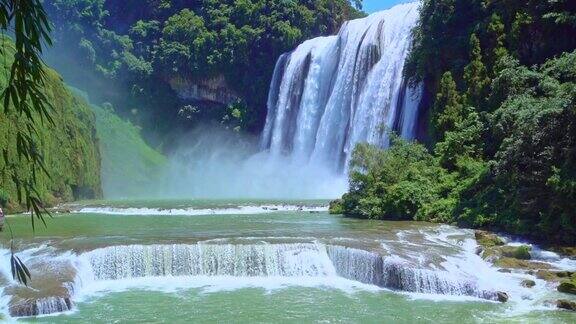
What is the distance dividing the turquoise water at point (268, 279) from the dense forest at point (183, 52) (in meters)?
33.4

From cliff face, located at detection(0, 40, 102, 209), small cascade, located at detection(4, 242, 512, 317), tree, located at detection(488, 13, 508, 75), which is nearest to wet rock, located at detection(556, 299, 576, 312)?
small cascade, located at detection(4, 242, 512, 317)

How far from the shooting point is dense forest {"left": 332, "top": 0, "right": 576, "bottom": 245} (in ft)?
59.2

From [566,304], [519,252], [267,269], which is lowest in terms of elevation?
[566,304]

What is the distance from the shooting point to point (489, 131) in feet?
78.9

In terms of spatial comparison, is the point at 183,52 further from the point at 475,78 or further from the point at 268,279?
the point at 268,279

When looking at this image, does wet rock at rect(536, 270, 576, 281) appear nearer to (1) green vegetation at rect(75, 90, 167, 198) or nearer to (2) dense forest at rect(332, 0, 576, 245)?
(2) dense forest at rect(332, 0, 576, 245)

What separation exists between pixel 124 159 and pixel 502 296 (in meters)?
42.8

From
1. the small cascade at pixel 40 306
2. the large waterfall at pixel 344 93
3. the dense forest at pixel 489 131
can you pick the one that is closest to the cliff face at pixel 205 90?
the large waterfall at pixel 344 93

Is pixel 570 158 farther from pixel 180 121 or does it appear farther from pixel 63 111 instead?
pixel 180 121

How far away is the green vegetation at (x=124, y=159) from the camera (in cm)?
4947

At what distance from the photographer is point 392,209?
947 inches

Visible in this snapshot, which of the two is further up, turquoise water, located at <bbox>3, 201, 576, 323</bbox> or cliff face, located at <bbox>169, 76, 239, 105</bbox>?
cliff face, located at <bbox>169, 76, 239, 105</bbox>

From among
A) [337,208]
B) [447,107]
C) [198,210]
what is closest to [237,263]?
[337,208]

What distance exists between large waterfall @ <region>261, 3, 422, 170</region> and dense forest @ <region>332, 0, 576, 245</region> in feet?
9.97
